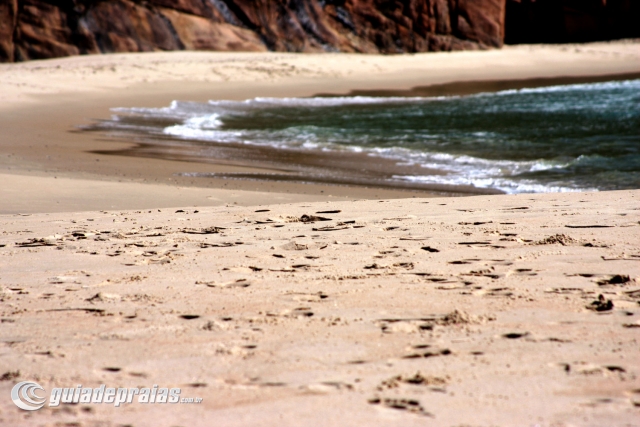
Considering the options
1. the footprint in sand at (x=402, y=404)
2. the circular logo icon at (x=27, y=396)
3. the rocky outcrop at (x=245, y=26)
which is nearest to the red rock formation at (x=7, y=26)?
Result: the rocky outcrop at (x=245, y=26)

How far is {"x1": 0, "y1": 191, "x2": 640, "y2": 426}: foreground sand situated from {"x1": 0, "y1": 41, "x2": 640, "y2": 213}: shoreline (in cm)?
212

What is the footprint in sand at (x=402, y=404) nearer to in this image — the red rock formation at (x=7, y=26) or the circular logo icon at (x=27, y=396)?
the circular logo icon at (x=27, y=396)

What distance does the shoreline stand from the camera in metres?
6.96

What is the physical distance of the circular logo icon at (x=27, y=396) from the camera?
2088 millimetres

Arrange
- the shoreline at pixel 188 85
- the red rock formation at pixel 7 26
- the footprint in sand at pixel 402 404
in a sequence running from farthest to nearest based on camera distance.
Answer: the red rock formation at pixel 7 26 → the shoreline at pixel 188 85 → the footprint in sand at pixel 402 404

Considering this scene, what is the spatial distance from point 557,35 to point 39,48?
2418cm

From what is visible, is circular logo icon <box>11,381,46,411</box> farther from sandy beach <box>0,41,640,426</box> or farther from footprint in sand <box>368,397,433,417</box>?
footprint in sand <box>368,397,433,417</box>

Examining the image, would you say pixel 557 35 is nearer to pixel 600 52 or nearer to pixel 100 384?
pixel 600 52

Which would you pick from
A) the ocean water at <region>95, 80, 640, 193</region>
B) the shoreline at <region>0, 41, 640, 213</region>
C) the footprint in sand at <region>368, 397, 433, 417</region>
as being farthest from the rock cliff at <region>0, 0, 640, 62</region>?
the footprint in sand at <region>368, 397, 433, 417</region>

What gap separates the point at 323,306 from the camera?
9.36 feet

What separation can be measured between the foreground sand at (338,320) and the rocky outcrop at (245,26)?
20400 millimetres

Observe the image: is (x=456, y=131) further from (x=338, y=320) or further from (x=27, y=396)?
(x=27, y=396)

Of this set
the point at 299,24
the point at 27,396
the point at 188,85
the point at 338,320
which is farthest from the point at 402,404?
the point at 299,24

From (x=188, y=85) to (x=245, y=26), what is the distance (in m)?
8.27
